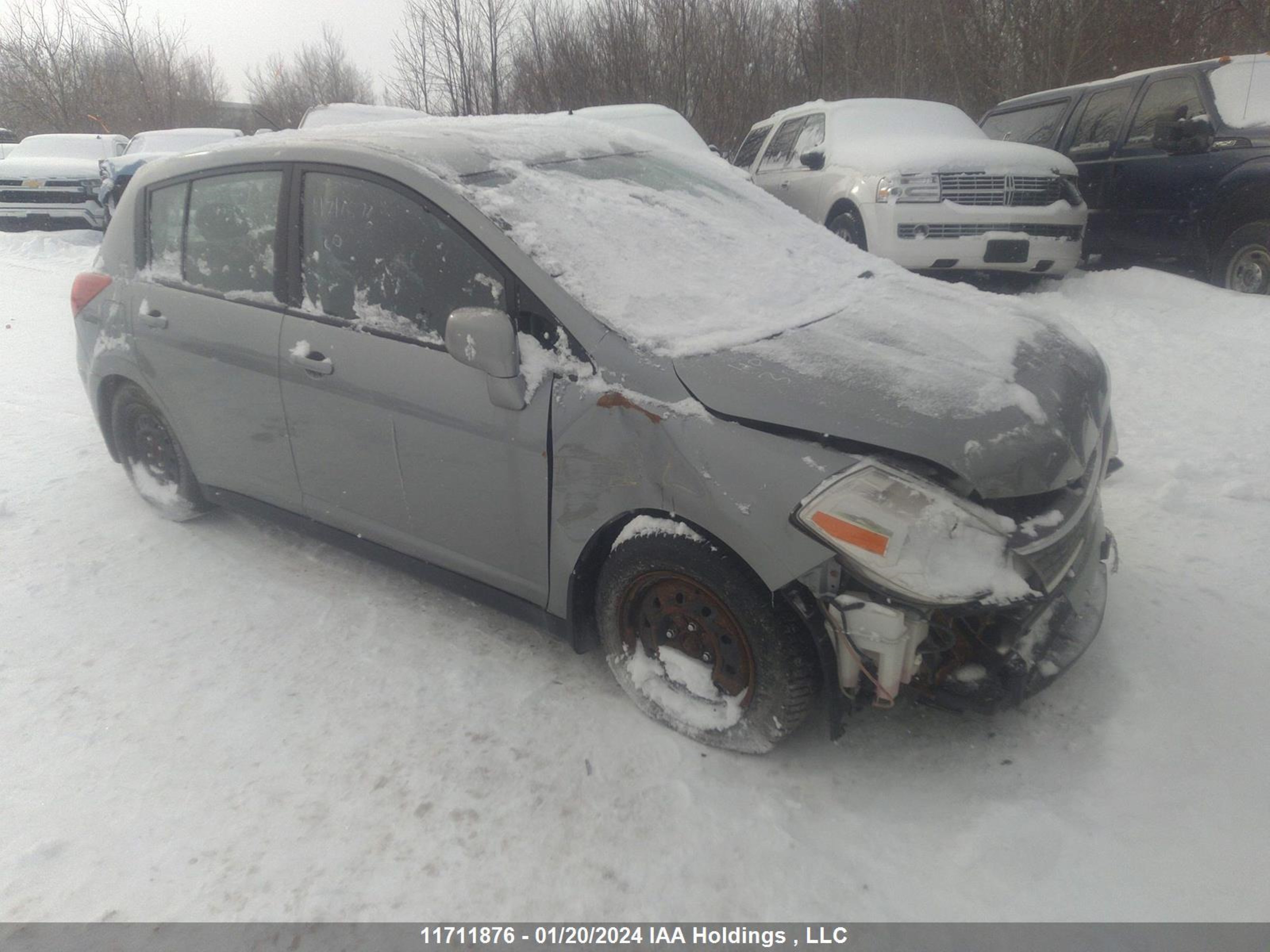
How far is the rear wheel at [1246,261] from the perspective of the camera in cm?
632

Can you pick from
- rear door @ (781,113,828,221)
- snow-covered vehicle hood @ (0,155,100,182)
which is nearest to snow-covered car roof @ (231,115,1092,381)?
rear door @ (781,113,828,221)

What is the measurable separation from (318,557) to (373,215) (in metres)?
1.60

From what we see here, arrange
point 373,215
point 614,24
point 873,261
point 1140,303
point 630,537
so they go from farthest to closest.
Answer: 1. point 614,24
2. point 1140,303
3. point 873,261
4. point 373,215
5. point 630,537

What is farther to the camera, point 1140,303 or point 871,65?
point 871,65

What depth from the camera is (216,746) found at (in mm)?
2668

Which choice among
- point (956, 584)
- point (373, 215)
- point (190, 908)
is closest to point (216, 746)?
point (190, 908)

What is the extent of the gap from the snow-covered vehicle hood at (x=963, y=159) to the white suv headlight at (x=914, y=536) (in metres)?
5.59

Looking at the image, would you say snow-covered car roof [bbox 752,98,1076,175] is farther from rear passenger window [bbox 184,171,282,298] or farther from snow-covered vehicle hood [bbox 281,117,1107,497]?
rear passenger window [bbox 184,171,282,298]

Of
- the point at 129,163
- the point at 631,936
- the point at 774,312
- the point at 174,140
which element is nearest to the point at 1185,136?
the point at 774,312

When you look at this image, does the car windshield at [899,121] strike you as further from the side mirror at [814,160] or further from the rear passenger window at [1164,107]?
the rear passenger window at [1164,107]

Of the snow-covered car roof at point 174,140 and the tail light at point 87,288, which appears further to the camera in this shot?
the snow-covered car roof at point 174,140

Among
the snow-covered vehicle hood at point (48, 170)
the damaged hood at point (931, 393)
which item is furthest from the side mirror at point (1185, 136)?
the snow-covered vehicle hood at point (48, 170)

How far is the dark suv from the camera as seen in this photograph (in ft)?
21.1

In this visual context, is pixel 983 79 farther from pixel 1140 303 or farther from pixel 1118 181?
pixel 1140 303
